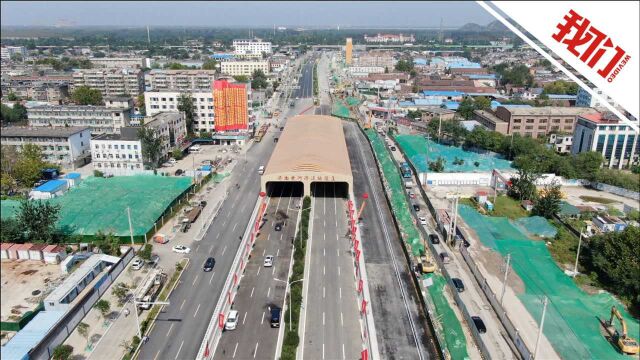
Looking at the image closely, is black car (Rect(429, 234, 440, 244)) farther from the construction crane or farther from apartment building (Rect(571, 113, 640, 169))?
apartment building (Rect(571, 113, 640, 169))

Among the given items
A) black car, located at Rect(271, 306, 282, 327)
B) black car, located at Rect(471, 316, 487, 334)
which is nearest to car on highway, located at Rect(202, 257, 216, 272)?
black car, located at Rect(271, 306, 282, 327)

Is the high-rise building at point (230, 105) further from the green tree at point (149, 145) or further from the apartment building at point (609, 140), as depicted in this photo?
the apartment building at point (609, 140)

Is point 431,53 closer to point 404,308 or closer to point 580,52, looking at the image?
point 404,308

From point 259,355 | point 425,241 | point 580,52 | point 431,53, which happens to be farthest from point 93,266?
point 431,53

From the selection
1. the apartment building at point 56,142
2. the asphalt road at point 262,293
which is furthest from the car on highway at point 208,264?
the apartment building at point 56,142

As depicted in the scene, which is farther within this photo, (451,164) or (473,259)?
(451,164)

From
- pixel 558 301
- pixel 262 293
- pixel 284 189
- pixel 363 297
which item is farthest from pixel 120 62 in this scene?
pixel 558 301
